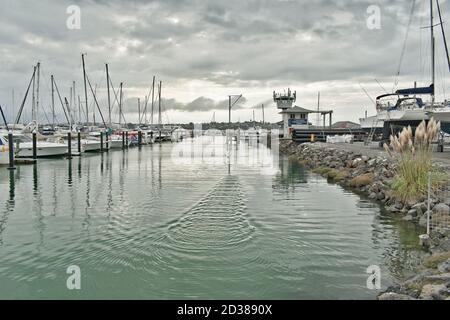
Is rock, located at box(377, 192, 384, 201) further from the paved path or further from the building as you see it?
the building

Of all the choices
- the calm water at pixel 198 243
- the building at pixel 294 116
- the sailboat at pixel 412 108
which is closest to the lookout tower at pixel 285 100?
the building at pixel 294 116

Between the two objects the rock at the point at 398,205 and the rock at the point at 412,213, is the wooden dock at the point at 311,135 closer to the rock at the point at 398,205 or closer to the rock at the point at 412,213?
the rock at the point at 398,205

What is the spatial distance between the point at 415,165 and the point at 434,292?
8331 mm

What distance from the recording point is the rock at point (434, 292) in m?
6.55

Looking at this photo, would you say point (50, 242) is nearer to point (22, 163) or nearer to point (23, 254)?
point (23, 254)

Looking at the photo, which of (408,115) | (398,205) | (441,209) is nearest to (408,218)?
(441,209)

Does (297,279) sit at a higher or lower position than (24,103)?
lower

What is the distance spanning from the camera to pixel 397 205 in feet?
49.2

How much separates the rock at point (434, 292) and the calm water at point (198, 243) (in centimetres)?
103

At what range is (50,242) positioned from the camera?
36.4 ft

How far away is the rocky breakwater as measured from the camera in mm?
7152

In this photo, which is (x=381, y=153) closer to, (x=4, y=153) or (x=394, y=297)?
(x=394, y=297)
